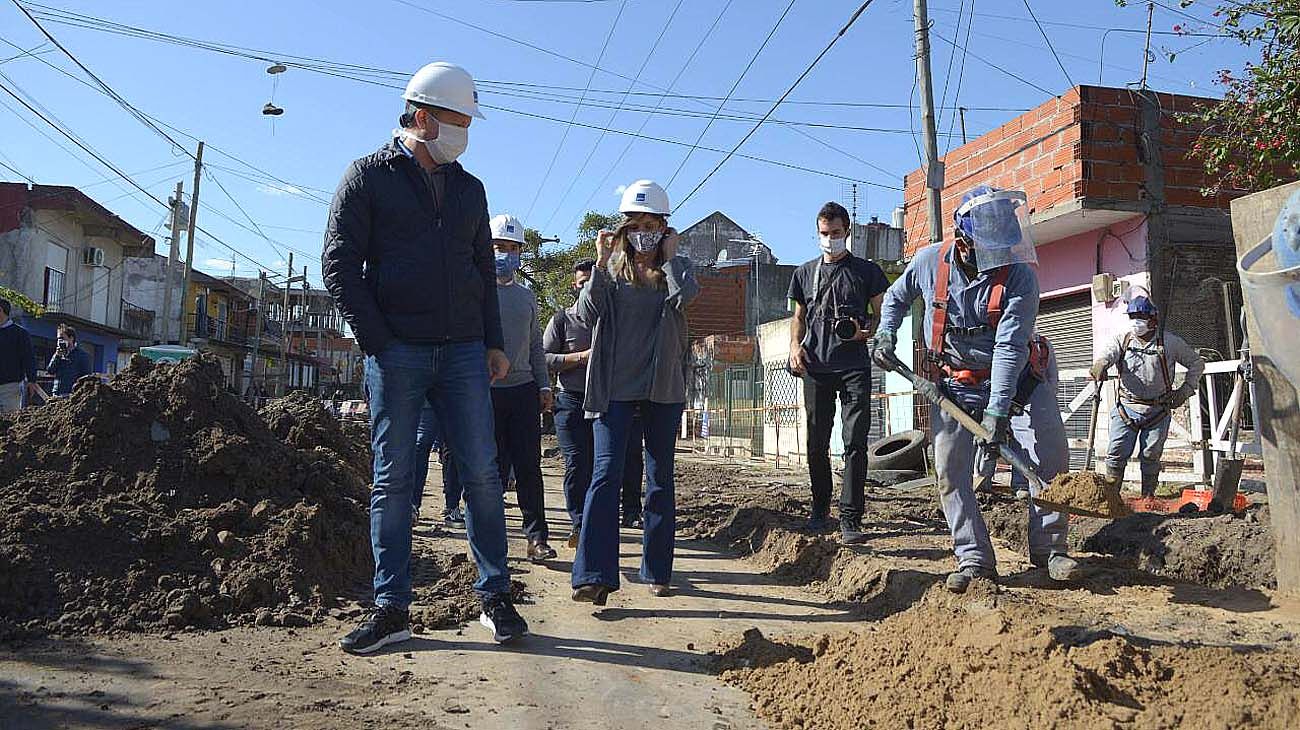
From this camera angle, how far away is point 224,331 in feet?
201

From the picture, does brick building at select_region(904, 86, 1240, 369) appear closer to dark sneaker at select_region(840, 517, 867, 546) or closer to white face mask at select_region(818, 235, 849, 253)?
white face mask at select_region(818, 235, 849, 253)

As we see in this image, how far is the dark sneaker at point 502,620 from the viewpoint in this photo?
369 cm

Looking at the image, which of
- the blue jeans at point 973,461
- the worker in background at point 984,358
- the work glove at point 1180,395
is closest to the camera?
the worker in background at point 984,358

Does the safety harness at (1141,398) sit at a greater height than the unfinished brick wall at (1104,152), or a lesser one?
lesser

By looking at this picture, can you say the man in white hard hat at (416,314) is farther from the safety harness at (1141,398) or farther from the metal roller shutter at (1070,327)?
the metal roller shutter at (1070,327)

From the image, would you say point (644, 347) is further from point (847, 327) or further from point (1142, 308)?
point (1142, 308)

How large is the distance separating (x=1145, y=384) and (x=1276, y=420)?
13.0 ft

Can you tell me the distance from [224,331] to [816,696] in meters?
64.9

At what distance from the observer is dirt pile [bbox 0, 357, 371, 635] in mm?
3943

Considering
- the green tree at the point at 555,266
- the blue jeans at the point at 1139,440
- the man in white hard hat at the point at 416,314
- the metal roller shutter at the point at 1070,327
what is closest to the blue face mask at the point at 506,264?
the man in white hard hat at the point at 416,314

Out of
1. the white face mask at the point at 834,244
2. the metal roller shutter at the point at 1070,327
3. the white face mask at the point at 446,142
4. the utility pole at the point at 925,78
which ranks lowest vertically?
the white face mask at the point at 446,142

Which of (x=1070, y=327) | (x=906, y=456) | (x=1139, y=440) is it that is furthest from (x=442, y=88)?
(x=1070, y=327)

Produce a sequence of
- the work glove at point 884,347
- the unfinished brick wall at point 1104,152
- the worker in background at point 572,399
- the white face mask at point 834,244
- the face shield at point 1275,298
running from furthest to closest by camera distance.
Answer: the unfinished brick wall at point 1104,152 → the worker in background at point 572,399 → the white face mask at point 834,244 → the work glove at point 884,347 → the face shield at point 1275,298

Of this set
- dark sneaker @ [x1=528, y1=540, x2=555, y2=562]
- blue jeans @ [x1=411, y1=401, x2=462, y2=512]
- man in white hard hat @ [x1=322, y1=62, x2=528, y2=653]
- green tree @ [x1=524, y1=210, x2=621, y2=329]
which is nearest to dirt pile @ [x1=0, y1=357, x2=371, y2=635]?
blue jeans @ [x1=411, y1=401, x2=462, y2=512]
